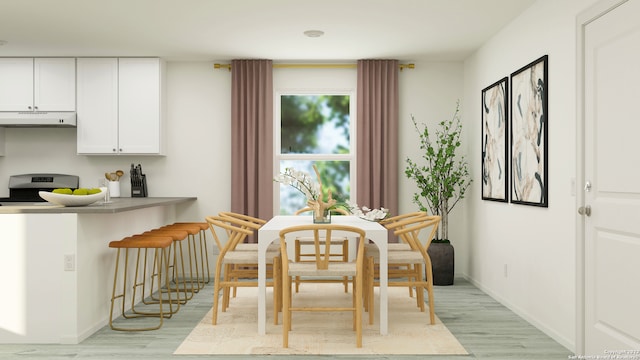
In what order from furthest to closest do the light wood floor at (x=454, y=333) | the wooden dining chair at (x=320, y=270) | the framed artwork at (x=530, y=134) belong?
the framed artwork at (x=530, y=134) < the wooden dining chair at (x=320, y=270) < the light wood floor at (x=454, y=333)

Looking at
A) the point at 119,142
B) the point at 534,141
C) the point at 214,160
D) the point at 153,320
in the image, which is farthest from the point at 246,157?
the point at 534,141

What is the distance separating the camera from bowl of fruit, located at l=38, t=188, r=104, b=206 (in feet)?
11.9

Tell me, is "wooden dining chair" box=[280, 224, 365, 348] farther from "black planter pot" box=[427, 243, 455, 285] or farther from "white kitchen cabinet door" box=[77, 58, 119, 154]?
"white kitchen cabinet door" box=[77, 58, 119, 154]

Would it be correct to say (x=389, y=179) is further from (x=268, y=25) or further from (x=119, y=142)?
(x=119, y=142)

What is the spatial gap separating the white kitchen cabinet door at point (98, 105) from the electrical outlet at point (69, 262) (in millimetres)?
2428

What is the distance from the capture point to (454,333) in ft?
12.7

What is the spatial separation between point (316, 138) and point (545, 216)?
297cm

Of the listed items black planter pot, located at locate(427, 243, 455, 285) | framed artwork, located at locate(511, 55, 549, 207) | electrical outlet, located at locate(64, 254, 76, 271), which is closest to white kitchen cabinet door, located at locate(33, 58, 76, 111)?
electrical outlet, located at locate(64, 254, 76, 271)

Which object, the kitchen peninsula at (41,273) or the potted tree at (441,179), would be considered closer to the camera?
the kitchen peninsula at (41,273)

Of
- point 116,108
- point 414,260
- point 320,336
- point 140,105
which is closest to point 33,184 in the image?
point 116,108

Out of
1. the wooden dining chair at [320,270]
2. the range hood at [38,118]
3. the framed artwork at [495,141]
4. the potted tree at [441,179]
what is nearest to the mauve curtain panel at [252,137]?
the potted tree at [441,179]

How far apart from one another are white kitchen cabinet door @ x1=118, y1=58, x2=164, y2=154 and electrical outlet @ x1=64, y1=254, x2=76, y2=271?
240cm

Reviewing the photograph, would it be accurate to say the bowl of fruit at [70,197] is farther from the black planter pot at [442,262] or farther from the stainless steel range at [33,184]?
the black planter pot at [442,262]

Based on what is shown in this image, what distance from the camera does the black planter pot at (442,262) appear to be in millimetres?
5578
